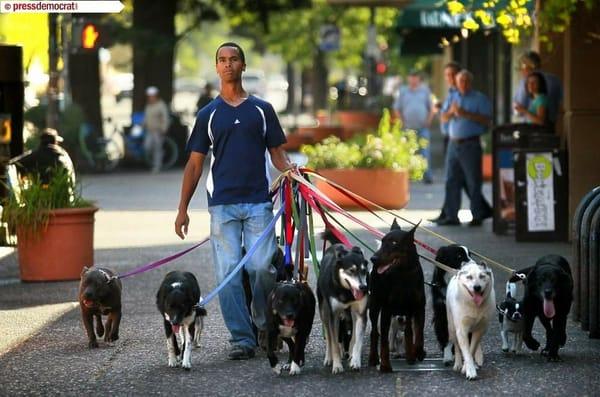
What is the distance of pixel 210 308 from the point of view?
12117mm

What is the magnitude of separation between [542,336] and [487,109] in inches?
317

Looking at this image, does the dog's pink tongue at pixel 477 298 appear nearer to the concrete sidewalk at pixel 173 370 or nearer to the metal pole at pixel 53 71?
the concrete sidewalk at pixel 173 370

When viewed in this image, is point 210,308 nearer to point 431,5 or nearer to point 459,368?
point 459,368

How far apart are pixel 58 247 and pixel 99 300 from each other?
3.58 metres

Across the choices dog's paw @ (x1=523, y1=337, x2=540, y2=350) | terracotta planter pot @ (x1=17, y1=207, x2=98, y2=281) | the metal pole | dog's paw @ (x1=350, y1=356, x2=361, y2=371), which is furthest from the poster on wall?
dog's paw @ (x1=350, y1=356, x2=361, y2=371)

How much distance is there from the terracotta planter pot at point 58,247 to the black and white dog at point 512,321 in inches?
196

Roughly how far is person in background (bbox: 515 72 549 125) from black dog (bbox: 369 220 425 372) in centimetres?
803

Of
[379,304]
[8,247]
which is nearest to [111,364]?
[379,304]

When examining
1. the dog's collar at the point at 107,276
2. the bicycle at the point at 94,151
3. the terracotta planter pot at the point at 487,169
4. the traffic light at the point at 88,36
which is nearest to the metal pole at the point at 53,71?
the traffic light at the point at 88,36

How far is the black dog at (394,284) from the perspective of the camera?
8.69m

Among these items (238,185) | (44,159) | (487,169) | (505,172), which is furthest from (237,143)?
(487,169)

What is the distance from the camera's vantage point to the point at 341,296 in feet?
28.6

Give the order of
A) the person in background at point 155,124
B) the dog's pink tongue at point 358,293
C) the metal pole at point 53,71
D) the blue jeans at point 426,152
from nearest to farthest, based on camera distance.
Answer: the dog's pink tongue at point 358,293 → the metal pole at point 53,71 → the blue jeans at point 426,152 → the person in background at point 155,124

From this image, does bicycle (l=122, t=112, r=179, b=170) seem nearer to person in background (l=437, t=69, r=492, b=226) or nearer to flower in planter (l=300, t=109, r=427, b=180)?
flower in planter (l=300, t=109, r=427, b=180)
